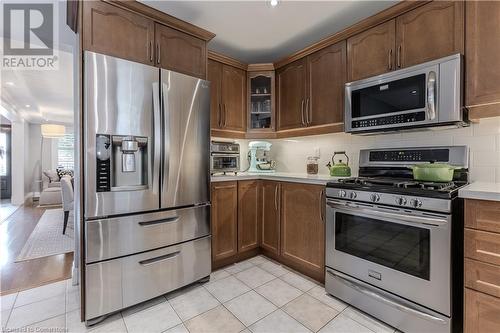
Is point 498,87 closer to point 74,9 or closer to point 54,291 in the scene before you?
point 74,9

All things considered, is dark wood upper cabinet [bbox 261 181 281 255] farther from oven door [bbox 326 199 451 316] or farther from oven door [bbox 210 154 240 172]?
oven door [bbox 326 199 451 316]

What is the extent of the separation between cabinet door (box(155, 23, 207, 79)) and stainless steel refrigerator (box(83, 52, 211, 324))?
0.14 metres

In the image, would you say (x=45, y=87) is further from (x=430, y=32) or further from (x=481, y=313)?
(x=481, y=313)

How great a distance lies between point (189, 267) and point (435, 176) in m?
2.03

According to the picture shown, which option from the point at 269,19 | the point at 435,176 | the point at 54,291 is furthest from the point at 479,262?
the point at 54,291

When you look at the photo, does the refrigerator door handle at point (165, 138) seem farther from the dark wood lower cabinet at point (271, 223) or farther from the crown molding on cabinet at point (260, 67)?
the crown molding on cabinet at point (260, 67)

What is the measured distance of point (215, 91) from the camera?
2.71 m

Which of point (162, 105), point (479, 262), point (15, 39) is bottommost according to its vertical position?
point (479, 262)

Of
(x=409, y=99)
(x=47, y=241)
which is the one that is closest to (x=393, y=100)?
(x=409, y=99)

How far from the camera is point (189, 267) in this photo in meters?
2.07

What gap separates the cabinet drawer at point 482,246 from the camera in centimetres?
125

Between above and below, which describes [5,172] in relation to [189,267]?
above

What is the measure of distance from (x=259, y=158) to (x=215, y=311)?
1805mm

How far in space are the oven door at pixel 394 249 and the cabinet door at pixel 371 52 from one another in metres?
1.16
